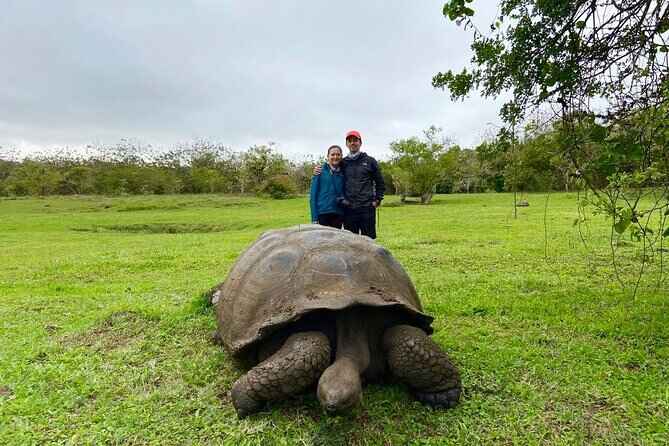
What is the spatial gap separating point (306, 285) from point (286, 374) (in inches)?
19.8

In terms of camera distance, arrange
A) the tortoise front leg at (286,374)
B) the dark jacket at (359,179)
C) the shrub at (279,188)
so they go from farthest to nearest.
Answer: the shrub at (279,188)
the dark jacket at (359,179)
the tortoise front leg at (286,374)

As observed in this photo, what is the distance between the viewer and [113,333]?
3.58 m

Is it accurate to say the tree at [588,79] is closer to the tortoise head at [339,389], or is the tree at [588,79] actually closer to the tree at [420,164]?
the tortoise head at [339,389]

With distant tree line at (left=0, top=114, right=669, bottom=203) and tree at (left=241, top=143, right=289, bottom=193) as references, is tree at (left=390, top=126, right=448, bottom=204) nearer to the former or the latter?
distant tree line at (left=0, top=114, right=669, bottom=203)

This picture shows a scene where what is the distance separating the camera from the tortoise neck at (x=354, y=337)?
7.46 ft

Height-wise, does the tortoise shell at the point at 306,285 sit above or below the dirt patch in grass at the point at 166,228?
above

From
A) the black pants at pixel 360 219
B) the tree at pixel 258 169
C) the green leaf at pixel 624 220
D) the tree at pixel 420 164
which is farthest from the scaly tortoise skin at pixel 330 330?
the tree at pixel 258 169

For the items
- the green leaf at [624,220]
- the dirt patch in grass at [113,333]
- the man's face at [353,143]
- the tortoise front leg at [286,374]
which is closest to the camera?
the tortoise front leg at [286,374]

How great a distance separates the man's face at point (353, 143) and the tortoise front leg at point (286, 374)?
2890mm

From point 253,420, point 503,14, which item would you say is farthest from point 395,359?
point 503,14

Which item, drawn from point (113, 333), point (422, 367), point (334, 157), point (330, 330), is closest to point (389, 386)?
point (422, 367)

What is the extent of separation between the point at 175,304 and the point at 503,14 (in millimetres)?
3859

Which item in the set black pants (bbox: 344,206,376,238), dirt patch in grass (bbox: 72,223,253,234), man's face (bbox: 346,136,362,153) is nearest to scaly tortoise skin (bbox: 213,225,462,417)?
man's face (bbox: 346,136,362,153)

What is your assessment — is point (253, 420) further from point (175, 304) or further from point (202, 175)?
point (202, 175)
